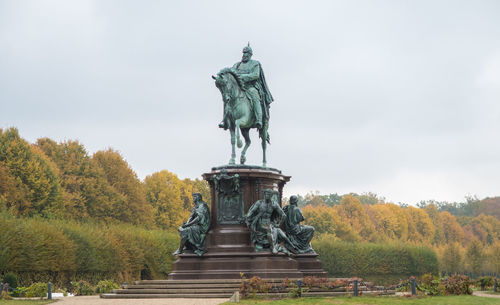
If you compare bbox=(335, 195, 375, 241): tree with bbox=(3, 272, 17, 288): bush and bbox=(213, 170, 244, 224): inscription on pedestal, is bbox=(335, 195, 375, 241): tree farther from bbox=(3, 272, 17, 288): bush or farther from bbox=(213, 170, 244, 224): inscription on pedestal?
bbox=(213, 170, 244, 224): inscription on pedestal

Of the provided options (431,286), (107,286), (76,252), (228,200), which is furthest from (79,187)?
(431,286)

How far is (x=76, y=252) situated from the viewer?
4109 centimetres

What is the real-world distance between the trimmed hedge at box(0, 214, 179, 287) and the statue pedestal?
52.9ft

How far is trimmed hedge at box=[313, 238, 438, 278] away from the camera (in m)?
55.6

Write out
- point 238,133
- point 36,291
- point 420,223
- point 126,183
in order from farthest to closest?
point 420,223, point 126,183, point 36,291, point 238,133

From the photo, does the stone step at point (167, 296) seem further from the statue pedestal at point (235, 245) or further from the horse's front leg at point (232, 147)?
the horse's front leg at point (232, 147)

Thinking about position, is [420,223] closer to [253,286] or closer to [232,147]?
[232,147]

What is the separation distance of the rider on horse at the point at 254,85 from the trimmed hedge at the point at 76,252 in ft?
55.2

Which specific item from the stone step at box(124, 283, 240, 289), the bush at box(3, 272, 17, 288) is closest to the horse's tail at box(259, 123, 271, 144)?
the stone step at box(124, 283, 240, 289)

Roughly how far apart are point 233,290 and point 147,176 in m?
58.0

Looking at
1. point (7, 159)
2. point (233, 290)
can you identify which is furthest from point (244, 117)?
point (7, 159)

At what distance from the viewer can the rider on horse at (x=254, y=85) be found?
25438 millimetres

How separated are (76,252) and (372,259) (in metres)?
26.7

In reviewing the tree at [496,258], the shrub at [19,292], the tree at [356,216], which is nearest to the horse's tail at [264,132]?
the shrub at [19,292]
